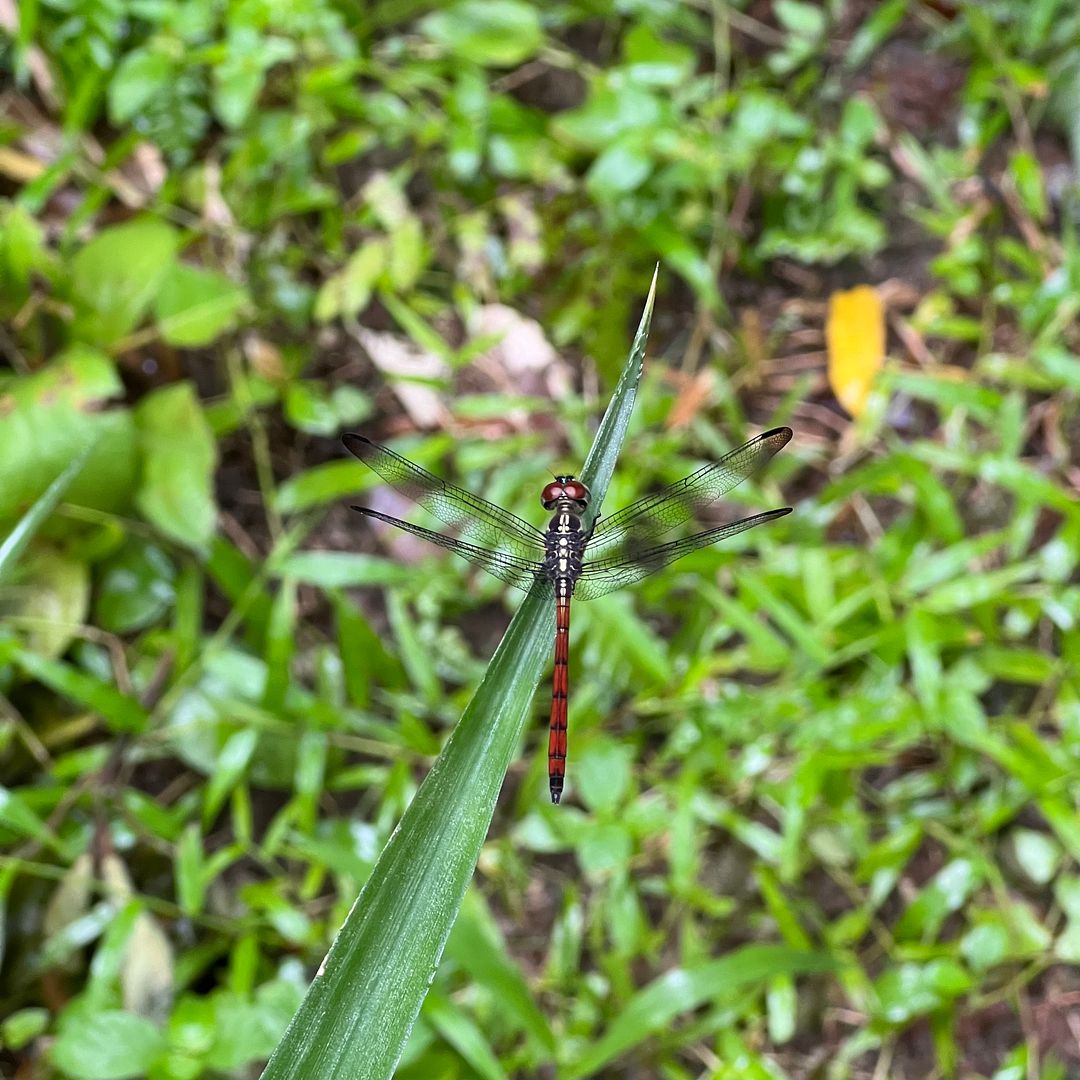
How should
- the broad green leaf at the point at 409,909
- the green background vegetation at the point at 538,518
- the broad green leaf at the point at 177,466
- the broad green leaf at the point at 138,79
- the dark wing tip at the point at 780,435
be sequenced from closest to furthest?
1. the broad green leaf at the point at 409,909
2. the dark wing tip at the point at 780,435
3. the green background vegetation at the point at 538,518
4. the broad green leaf at the point at 177,466
5. the broad green leaf at the point at 138,79

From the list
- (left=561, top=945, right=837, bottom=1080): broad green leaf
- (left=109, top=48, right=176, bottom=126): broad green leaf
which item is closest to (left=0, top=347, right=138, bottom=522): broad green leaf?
(left=109, top=48, right=176, bottom=126): broad green leaf

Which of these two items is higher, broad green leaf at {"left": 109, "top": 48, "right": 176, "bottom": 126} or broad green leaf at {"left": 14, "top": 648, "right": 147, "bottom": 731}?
broad green leaf at {"left": 109, "top": 48, "right": 176, "bottom": 126}

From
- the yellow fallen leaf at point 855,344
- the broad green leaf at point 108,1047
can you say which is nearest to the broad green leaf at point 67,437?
the broad green leaf at point 108,1047

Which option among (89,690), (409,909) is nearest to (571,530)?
(409,909)

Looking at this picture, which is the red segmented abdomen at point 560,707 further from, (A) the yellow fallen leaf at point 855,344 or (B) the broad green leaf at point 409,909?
(A) the yellow fallen leaf at point 855,344

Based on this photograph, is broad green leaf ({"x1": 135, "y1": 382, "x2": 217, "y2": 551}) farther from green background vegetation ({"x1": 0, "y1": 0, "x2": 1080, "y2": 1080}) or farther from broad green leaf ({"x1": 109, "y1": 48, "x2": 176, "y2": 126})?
broad green leaf ({"x1": 109, "y1": 48, "x2": 176, "y2": 126})

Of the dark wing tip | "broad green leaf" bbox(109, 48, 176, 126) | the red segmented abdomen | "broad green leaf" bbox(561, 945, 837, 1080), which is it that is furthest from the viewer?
"broad green leaf" bbox(109, 48, 176, 126)

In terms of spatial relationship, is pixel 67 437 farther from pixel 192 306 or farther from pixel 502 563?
pixel 502 563
